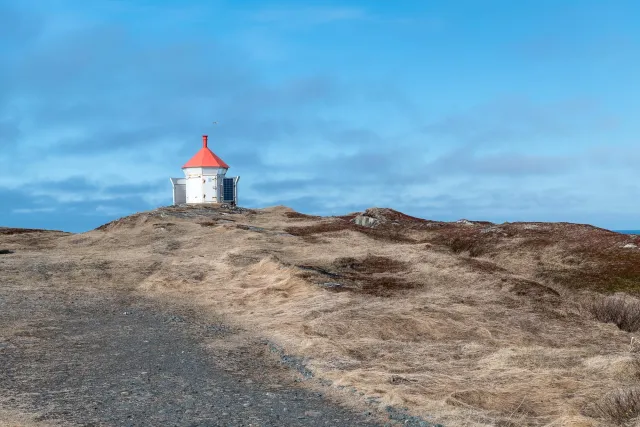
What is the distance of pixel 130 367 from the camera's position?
45.3ft

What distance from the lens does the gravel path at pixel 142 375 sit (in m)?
10.3

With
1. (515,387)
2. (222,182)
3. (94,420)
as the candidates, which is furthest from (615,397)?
(222,182)

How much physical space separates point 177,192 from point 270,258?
122 ft

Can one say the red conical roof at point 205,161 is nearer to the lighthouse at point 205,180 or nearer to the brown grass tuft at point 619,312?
the lighthouse at point 205,180

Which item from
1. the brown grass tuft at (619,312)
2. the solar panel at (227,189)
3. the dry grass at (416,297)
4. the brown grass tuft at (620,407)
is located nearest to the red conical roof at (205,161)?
the solar panel at (227,189)

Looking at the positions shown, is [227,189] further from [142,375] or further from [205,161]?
[142,375]

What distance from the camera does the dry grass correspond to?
11.9m

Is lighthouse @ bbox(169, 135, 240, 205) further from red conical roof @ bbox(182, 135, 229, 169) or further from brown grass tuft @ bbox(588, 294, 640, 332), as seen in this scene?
brown grass tuft @ bbox(588, 294, 640, 332)

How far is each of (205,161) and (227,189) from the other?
12.5 feet

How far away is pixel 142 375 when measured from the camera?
42.9 ft

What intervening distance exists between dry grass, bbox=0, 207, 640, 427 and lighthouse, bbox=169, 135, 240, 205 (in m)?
16.1

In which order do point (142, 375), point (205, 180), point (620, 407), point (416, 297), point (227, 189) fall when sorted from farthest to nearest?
point (227, 189)
point (205, 180)
point (416, 297)
point (142, 375)
point (620, 407)

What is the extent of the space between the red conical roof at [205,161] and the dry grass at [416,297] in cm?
1624

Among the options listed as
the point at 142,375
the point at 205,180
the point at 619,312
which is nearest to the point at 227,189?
the point at 205,180
